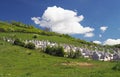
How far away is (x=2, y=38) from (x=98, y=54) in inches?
1483

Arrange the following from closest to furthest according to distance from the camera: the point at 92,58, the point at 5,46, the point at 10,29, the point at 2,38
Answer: the point at 5,46 < the point at 92,58 < the point at 2,38 < the point at 10,29

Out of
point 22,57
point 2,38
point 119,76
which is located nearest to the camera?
point 119,76

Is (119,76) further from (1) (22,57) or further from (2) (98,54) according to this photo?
(2) (98,54)

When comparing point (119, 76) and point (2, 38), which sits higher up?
point (2, 38)

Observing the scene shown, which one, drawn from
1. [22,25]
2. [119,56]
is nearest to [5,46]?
[119,56]

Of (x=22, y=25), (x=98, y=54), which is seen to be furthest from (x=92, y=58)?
(x=22, y=25)

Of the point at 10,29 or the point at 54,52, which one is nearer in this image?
the point at 54,52

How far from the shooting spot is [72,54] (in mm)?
118688

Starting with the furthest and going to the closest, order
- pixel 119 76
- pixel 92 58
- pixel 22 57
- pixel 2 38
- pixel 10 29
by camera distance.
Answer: pixel 10 29, pixel 2 38, pixel 92 58, pixel 22 57, pixel 119 76

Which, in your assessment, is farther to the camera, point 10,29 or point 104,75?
point 10,29

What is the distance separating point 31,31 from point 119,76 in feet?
498

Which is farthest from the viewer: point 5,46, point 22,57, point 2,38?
point 2,38

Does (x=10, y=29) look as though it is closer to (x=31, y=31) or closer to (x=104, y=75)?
(x=31, y=31)

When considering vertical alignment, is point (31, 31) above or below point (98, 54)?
above
